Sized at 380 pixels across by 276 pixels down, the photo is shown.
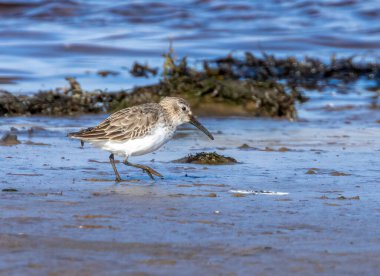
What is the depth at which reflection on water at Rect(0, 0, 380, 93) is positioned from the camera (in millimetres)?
15906

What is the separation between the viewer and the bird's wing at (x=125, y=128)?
7.26 meters

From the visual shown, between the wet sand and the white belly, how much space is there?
243mm

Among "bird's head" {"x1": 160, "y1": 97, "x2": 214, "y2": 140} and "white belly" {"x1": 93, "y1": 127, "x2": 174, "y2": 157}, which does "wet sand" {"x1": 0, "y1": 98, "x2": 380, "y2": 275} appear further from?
"bird's head" {"x1": 160, "y1": 97, "x2": 214, "y2": 140}

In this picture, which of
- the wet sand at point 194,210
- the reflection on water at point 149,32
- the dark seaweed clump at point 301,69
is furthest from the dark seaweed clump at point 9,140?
the dark seaweed clump at point 301,69

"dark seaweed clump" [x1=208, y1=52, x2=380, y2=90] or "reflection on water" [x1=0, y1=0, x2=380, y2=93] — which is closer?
"dark seaweed clump" [x1=208, y1=52, x2=380, y2=90]

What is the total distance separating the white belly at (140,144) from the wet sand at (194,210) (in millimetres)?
243

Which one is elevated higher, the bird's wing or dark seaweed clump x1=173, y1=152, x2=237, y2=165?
the bird's wing

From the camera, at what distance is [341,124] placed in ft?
36.8

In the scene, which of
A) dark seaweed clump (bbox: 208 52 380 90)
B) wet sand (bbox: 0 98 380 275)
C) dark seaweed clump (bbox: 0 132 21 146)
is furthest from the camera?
dark seaweed clump (bbox: 208 52 380 90)

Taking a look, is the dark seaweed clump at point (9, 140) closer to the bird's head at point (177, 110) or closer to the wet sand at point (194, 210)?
the wet sand at point (194, 210)

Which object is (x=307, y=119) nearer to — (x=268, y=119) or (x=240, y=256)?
(x=268, y=119)

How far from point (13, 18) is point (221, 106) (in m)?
11.4

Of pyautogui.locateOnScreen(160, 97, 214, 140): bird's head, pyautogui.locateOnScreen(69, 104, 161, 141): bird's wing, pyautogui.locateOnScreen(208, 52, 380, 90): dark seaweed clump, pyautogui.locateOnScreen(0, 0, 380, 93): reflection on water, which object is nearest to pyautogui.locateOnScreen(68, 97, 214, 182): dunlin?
pyautogui.locateOnScreen(69, 104, 161, 141): bird's wing

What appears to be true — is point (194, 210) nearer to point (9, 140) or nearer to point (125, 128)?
point (125, 128)
